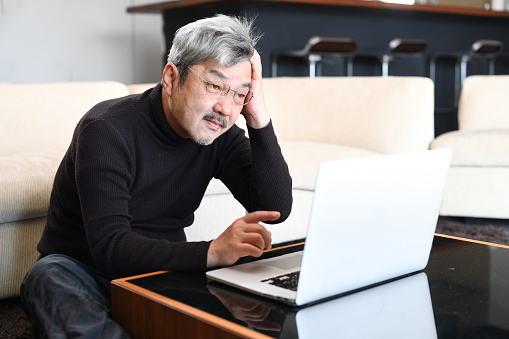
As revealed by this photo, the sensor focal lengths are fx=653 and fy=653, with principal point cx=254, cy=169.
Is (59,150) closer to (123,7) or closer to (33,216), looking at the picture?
(33,216)

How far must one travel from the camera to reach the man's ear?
140 centimetres

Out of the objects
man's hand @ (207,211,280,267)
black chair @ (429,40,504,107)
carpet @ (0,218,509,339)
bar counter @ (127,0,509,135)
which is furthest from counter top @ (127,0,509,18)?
man's hand @ (207,211,280,267)

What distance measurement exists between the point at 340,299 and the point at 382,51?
14.6 ft

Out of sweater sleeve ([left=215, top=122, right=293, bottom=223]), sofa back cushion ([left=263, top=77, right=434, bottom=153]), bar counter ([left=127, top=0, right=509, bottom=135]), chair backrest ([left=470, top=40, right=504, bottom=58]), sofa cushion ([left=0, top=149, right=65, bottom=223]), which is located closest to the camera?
sweater sleeve ([left=215, top=122, right=293, bottom=223])

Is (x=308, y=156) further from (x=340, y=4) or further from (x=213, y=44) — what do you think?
(x=340, y=4)

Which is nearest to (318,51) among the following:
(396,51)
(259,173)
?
(396,51)

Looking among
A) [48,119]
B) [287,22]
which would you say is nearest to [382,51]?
[287,22]

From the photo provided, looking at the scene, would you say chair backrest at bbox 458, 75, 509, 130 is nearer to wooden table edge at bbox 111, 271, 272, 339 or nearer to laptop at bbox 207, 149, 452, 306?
laptop at bbox 207, 149, 452, 306

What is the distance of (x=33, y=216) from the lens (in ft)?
6.64

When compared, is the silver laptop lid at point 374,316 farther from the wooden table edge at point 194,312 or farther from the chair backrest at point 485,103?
the chair backrest at point 485,103

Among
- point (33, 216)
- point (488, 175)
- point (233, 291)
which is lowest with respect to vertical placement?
point (488, 175)

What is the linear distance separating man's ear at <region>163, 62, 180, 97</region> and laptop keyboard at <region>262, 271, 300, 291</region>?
487mm

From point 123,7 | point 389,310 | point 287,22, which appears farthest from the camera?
point 123,7

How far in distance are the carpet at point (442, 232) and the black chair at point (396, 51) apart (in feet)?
7.35
